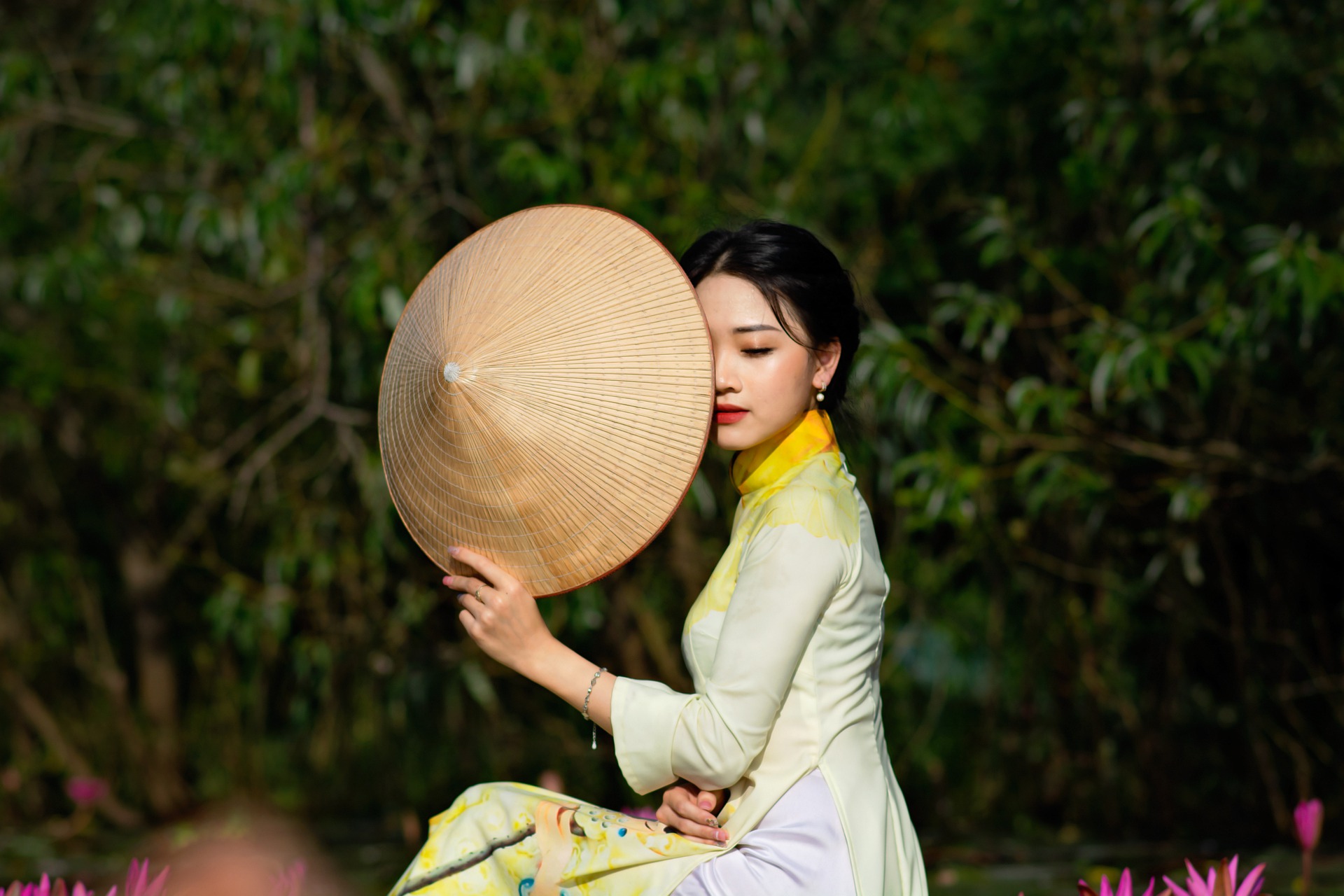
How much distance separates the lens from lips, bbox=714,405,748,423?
4.84 feet

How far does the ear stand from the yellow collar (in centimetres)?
5

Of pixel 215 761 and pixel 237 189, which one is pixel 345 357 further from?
pixel 215 761

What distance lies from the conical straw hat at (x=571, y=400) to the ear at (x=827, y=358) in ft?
0.71

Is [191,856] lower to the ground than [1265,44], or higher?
lower

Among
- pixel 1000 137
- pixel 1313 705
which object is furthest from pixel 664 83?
pixel 1313 705

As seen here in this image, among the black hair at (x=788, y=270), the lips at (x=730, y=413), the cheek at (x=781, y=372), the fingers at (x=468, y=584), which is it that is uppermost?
the black hair at (x=788, y=270)

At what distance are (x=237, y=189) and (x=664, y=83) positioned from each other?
1539mm

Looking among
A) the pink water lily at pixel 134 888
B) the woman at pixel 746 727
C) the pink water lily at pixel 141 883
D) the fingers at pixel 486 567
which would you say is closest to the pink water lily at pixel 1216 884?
the woman at pixel 746 727

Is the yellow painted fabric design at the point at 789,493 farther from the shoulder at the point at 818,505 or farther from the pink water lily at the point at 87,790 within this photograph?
the pink water lily at the point at 87,790

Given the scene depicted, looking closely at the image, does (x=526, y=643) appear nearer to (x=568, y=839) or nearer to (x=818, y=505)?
(x=568, y=839)

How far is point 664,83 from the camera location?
3395 mm

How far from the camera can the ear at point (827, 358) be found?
154 centimetres

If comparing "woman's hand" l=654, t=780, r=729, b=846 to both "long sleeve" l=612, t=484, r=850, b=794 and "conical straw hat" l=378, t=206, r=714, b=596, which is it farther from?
"conical straw hat" l=378, t=206, r=714, b=596

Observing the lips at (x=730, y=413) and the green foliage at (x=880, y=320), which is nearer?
the lips at (x=730, y=413)
